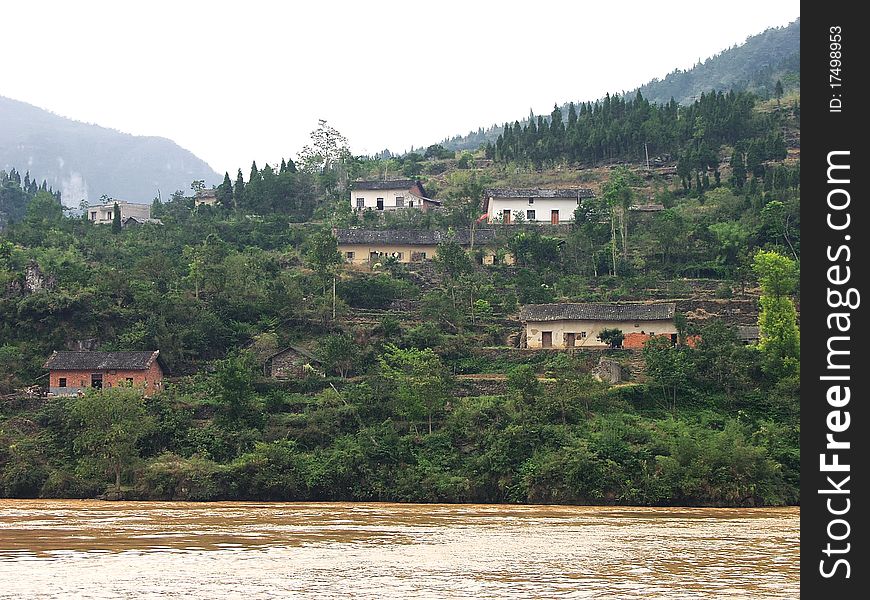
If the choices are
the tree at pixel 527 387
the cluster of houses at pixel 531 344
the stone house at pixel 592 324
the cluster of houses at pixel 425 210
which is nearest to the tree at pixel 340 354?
the cluster of houses at pixel 531 344

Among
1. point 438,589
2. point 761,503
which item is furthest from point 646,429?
point 438,589

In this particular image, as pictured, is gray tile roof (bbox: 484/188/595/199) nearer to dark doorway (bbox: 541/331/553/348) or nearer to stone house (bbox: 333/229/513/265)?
stone house (bbox: 333/229/513/265)

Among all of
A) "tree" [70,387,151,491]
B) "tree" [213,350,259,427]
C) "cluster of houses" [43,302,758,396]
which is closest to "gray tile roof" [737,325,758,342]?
"cluster of houses" [43,302,758,396]

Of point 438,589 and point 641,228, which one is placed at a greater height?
point 641,228

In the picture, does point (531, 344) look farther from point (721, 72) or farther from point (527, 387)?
point (721, 72)

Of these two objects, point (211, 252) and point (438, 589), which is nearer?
point (438, 589)

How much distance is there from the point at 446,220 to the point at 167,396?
20257mm

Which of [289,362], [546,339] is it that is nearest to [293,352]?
[289,362]

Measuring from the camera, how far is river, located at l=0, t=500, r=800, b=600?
15.7m

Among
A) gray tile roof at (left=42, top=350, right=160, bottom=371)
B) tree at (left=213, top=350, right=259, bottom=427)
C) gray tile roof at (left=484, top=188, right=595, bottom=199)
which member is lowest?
tree at (left=213, top=350, right=259, bottom=427)

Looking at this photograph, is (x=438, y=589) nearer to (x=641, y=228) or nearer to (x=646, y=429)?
(x=646, y=429)

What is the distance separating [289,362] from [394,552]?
18003mm

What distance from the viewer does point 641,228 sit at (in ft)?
159
